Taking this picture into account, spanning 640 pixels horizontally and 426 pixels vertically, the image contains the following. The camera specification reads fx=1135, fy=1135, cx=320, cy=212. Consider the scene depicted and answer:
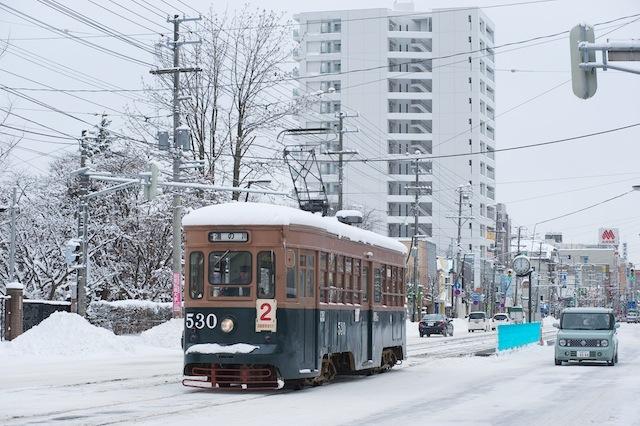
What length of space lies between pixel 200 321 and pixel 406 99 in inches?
4664

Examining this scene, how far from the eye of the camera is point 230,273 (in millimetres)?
20109

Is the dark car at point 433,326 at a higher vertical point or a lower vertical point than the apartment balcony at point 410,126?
lower

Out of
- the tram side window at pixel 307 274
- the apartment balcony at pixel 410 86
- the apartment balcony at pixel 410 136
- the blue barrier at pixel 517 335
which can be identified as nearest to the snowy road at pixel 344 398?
the tram side window at pixel 307 274

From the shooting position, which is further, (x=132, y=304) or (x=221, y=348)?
(x=132, y=304)

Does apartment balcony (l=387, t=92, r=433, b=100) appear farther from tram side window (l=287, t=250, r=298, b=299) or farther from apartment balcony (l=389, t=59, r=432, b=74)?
tram side window (l=287, t=250, r=298, b=299)

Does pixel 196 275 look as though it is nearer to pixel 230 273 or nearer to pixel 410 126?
pixel 230 273

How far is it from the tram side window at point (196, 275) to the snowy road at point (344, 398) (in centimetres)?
173

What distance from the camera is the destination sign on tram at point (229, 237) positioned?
20.0 meters

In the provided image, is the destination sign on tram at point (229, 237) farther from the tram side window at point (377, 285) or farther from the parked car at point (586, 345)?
the parked car at point (586, 345)

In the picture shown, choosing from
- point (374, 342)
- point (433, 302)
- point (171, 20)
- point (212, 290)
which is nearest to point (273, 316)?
point (212, 290)

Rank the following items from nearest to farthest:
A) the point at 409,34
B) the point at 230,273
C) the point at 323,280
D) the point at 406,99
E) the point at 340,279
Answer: the point at 230,273
the point at 323,280
the point at 340,279
the point at 409,34
the point at 406,99

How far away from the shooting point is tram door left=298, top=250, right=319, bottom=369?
797 inches

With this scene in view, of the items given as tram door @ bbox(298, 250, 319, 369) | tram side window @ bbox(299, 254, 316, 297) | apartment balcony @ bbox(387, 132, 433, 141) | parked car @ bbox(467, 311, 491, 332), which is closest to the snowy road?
tram door @ bbox(298, 250, 319, 369)

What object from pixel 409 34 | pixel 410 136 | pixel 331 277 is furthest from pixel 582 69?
pixel 410 136
